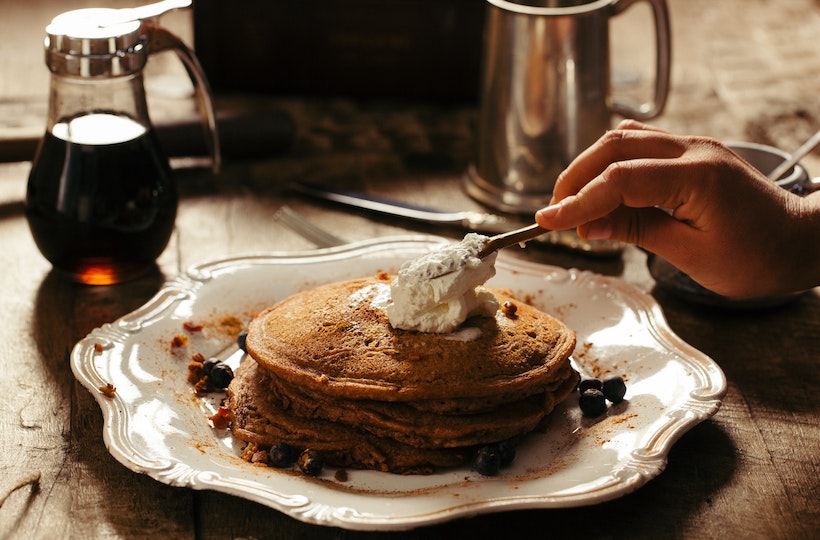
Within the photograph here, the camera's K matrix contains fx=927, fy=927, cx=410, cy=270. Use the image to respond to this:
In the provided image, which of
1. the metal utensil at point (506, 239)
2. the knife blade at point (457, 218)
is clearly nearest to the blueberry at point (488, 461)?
the metal utensil at point (506, 239)

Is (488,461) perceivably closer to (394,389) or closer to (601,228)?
(394,389)

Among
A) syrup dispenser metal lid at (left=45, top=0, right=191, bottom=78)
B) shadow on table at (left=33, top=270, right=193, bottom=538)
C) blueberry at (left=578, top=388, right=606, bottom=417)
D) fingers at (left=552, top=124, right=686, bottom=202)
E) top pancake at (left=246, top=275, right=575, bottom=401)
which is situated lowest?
shadow on table at (left=33, top=270, right=193, bottom=538)

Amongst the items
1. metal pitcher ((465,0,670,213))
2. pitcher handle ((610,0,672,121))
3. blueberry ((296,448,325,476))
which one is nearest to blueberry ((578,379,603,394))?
blueberry ((296,448,325,476))

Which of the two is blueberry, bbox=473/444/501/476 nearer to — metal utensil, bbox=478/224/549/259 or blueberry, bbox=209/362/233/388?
metal utensil, bbox=478/224/549/259

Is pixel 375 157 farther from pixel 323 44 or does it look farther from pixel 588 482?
pixel 588 482

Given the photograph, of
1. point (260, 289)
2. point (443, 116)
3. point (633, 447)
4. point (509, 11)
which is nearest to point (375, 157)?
point (443, 116)
